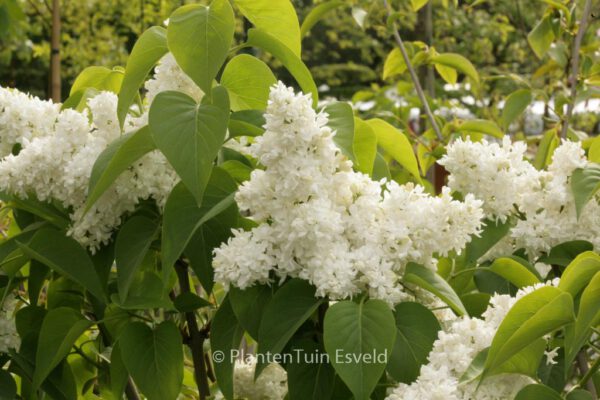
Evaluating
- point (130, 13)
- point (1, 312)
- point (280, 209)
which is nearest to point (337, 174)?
point (280, 209)

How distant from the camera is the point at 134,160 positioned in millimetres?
1019

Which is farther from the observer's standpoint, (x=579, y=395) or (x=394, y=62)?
(x=394, y=62)

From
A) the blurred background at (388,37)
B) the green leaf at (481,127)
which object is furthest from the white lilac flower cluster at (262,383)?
the blurred background at (388,37)

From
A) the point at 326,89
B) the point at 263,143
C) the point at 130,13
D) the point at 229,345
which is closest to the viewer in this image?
the point at 263,143

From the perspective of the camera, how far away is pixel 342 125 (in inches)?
40.3

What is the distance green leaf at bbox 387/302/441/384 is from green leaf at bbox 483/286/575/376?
0.43 ft

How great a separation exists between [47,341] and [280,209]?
14.8 inches

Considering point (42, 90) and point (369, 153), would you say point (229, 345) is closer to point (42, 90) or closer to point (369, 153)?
point (369, 153)

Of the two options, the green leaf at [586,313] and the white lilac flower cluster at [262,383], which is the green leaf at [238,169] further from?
the green leaf at [586,313]

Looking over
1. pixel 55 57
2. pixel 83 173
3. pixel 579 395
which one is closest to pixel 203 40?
pixel 83 173

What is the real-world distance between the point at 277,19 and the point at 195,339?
1.44 ft

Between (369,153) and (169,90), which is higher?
(169,90)

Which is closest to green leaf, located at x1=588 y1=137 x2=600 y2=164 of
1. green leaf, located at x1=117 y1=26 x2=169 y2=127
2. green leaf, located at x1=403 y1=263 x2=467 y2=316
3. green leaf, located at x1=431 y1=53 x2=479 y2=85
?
green leaf, located at x1=403 y1=263 x2=467 y2=316

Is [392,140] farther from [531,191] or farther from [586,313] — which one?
[586,313]
